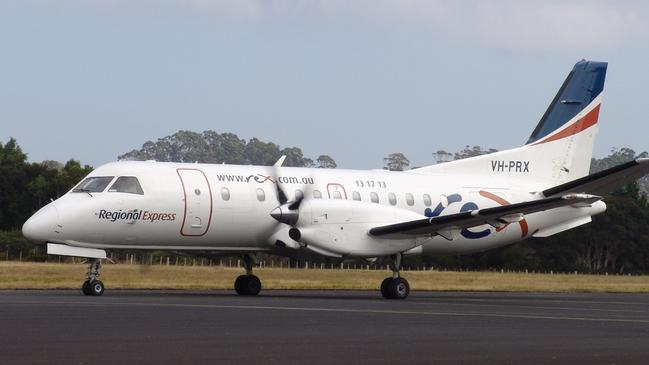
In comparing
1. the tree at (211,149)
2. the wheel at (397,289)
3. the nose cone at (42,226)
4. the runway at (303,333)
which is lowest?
the runway at (303,333)

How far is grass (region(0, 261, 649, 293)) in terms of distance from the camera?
30.9 m

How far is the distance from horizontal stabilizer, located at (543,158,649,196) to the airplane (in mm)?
43

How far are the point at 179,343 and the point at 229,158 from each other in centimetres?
15950

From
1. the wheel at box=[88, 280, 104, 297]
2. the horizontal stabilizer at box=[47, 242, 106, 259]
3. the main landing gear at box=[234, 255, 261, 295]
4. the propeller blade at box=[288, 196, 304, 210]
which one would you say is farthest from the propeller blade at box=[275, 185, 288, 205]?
the wheel at box=[88, 280, 104, 297]

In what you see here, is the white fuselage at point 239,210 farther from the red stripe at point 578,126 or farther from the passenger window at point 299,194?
the red stripe at point 578,126

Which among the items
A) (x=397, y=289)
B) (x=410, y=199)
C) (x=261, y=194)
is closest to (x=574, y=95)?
(x=410, y=199)

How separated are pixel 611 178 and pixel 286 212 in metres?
7.53

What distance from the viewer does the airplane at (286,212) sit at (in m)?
24.3

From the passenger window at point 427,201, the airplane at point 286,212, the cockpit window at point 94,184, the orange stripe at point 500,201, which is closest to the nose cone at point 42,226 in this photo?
the airplane at point 286,212

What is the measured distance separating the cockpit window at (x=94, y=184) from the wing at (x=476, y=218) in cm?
608

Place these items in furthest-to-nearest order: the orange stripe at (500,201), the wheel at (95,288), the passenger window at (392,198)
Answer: the orange stripe at (500,201) → the passenger window at (392,198) → the wheel at (95,288)

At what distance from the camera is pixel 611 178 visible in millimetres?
26031

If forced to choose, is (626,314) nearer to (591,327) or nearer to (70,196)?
(591,327)

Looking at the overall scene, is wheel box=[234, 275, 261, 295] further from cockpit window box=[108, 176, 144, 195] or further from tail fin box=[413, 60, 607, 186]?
tail fin box=[413, 60, 607, 186]
